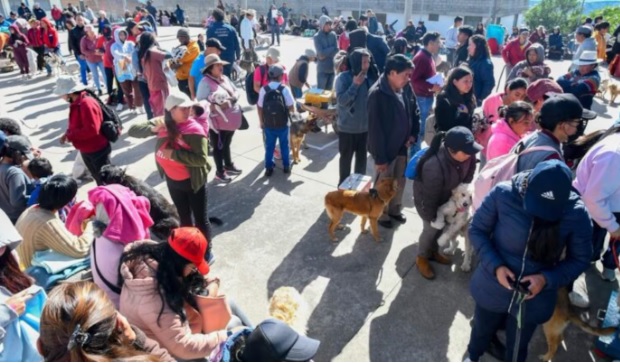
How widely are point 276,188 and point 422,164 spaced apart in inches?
104

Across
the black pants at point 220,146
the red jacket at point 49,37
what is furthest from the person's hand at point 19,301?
the red jacket at point 49,37

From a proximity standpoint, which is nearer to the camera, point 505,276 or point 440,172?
point 505,276

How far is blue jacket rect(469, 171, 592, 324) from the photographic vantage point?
2252 millimetres

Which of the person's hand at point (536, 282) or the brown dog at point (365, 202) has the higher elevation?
the person's hand at point (536, 282)

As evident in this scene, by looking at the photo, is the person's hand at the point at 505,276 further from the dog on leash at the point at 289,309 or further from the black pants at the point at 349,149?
the black pants at the point at 349,149

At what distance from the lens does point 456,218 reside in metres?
3.79

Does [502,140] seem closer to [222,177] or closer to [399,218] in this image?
[399,218]

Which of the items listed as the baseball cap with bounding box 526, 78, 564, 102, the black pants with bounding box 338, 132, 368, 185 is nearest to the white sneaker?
the baseball cap with bounding box 526, 78, 564, 102

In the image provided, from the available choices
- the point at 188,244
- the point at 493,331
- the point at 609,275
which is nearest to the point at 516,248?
the point at 493,331

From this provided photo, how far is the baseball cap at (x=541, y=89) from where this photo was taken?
426 centimetres

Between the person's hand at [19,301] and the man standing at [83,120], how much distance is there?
104 inches

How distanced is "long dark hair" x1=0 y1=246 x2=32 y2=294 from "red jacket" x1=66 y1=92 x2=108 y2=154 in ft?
8.52

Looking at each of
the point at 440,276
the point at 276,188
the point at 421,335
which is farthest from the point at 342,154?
the point at 421,335

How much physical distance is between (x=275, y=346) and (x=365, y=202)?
8.53 feet
